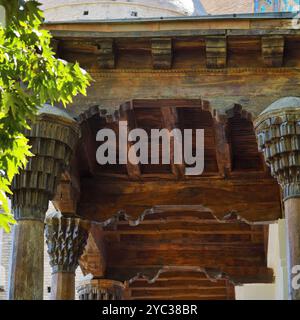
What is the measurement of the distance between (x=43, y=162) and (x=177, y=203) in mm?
3335

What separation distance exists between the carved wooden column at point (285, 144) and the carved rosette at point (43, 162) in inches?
72.6

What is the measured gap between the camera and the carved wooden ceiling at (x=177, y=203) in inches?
392

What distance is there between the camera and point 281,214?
10945 mm

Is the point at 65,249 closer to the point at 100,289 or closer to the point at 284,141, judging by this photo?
the point at 100,289

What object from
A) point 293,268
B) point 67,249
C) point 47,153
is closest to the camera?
point 293,268

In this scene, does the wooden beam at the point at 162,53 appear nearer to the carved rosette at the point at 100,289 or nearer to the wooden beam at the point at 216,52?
the wooden beam at the point at 216,52

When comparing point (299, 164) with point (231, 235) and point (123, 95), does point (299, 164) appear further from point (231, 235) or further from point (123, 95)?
point (231, 235)

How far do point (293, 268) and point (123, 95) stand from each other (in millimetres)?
2407

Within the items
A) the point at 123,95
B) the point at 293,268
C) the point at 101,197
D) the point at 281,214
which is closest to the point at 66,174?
the point at 101,197

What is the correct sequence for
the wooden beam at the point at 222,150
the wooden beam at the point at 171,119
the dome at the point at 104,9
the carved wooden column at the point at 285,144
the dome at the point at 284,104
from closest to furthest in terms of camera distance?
1. the carved wooden column at the point at 285,144
2. the dome at the point at 284,104
3. the wooden beam at the point at 171,119
4. the wooden beam at the point at 222,150
5. the dome at the point at 104,9

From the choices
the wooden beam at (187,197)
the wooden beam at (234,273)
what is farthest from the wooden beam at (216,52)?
the wooden beam at (234,273)

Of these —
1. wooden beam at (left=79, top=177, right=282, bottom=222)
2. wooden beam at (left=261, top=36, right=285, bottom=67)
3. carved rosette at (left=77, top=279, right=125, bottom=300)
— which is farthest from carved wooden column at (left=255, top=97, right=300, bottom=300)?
carved rosette at (left=77, top=279, right=125, bottom=300)

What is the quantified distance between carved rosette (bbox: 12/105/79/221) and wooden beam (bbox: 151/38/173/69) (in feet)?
3.33
